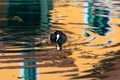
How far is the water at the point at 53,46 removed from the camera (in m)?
8.62

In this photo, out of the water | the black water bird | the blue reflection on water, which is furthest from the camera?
the blue reflection on water

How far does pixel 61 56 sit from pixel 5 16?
25.8 ft

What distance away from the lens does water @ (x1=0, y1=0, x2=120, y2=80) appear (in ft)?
28.3

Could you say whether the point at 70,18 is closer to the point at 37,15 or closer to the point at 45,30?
the point at 37,15

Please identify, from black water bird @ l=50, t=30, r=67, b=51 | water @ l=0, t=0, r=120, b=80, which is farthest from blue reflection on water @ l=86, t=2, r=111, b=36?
black water bird @ l=50, t=30, r=67, b=51

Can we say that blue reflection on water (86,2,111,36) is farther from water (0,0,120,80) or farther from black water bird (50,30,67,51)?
black water bird (50,30,67,51)

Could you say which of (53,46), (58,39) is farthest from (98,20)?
(58,39)

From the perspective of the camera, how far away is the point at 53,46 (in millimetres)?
10852

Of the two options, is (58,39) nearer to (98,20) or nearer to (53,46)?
(53,46)

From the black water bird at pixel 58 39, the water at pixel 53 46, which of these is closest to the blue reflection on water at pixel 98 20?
the water at pixel 53 46

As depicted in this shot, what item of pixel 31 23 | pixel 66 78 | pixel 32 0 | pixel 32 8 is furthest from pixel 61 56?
pixel 32 0

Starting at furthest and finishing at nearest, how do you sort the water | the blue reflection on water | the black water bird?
the blue reflection on water
the black water bird
the water

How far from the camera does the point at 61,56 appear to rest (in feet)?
32.0

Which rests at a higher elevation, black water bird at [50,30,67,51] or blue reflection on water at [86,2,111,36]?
black water bird at [50,30,67,51]
